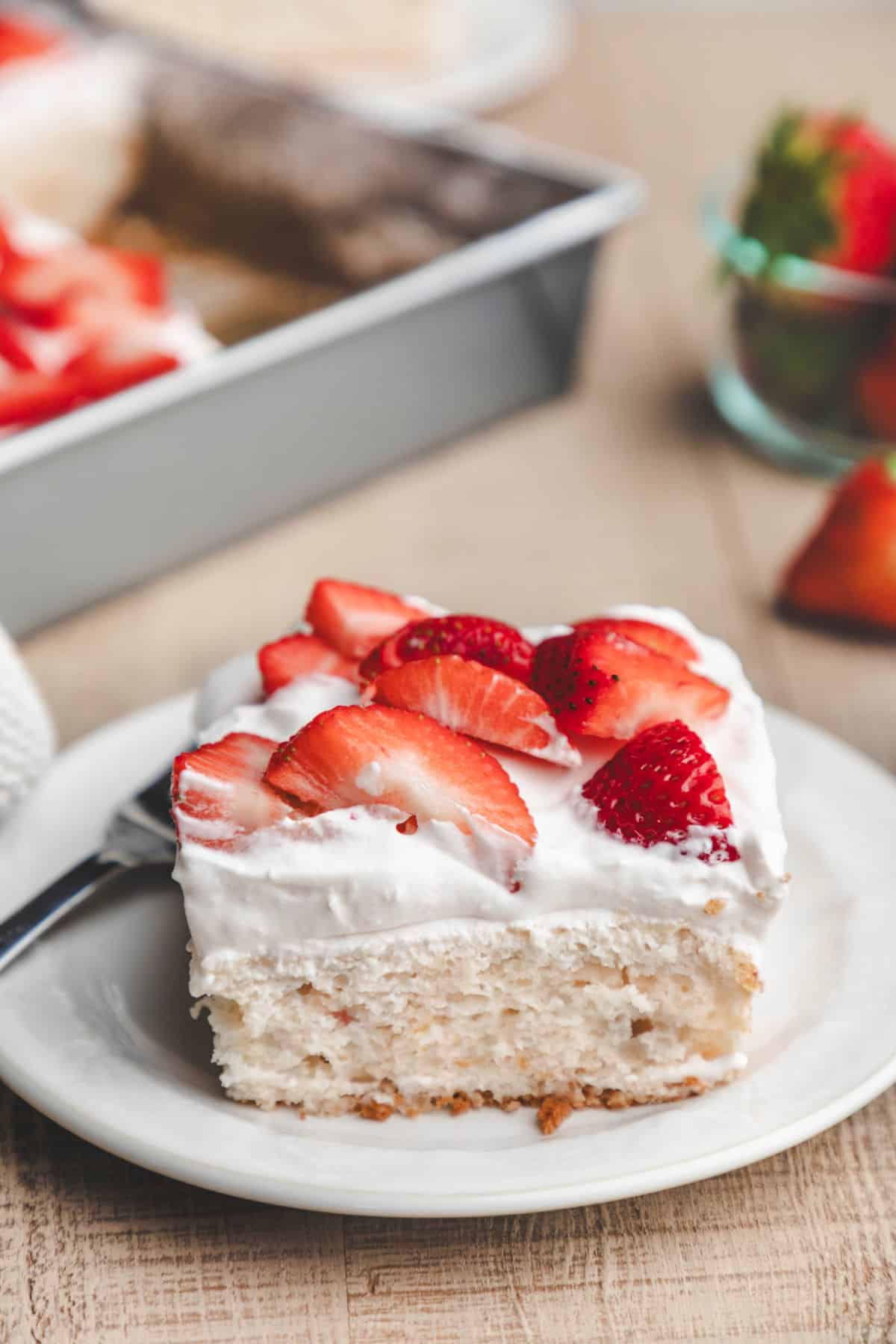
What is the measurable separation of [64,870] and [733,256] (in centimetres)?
114

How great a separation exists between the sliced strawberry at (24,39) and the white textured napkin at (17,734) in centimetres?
142

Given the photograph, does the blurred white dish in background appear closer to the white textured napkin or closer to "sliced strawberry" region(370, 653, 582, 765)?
the white textured napkin

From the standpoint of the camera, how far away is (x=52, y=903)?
1.09 metres

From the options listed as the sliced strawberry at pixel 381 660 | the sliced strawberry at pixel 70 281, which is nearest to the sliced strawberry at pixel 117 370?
the sliced strawberry at pixel 70 281

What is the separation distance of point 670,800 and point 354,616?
29 centimetres

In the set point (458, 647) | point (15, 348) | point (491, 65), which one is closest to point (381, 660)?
point (458, 647)

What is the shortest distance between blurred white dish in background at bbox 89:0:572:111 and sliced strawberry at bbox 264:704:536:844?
74.3 inches

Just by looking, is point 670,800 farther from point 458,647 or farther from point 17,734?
point 17,734

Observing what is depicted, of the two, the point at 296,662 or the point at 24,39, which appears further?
the point at 24,39

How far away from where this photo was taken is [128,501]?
1.55 meters

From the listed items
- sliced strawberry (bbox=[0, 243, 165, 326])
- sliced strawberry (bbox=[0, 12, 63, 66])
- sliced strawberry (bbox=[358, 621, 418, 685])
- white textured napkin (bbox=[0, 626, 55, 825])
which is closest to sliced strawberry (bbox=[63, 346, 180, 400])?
sliced strawberry (bbox=[0, 243, 165, 326])

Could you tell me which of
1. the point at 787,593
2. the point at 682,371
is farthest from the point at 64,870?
the point at 682,371

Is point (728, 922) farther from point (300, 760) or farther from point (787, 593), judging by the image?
point (787, 593)

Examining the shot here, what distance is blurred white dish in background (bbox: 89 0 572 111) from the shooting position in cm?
260
